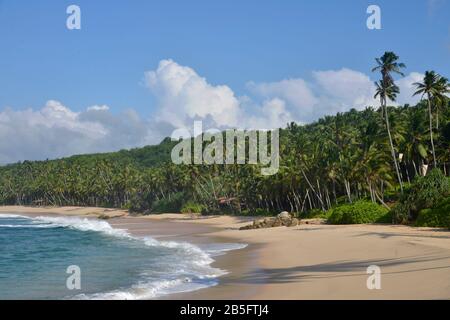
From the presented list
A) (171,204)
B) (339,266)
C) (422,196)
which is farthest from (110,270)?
(171,204)

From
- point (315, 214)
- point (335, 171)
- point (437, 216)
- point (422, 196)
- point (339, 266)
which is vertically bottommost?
point (339, 266)

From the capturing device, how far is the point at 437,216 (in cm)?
3678

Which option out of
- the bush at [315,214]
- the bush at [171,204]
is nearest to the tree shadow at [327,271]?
the bush at [315,214]

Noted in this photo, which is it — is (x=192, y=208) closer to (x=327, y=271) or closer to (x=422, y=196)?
(x=422, y=196)

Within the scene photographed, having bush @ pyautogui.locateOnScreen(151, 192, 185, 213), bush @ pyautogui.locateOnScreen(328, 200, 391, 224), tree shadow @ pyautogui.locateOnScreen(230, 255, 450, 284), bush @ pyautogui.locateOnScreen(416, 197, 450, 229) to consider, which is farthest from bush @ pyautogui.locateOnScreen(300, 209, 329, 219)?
bush @ pyautogui.locateOnScreen(151, 192, 185, 213)

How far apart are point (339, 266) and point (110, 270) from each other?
11.7 metres

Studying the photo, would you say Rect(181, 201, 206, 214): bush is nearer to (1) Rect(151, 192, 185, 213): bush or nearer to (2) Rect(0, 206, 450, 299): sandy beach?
(1) Rect(151, 192, 185, 213): bush

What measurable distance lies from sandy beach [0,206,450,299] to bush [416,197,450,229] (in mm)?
1510

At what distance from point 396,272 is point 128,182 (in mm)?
112395

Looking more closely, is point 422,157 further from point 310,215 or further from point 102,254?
point 102,254

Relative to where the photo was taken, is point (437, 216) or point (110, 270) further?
point (437, 216)

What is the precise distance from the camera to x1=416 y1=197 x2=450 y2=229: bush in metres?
36.0

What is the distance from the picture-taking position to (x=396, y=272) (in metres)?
18.3
